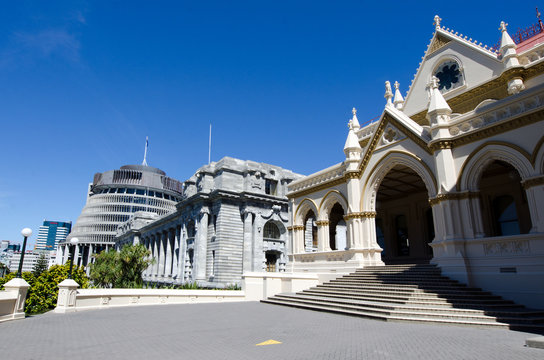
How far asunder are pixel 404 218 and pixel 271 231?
61.4ft

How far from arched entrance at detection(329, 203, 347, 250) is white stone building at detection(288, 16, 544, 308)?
475cm

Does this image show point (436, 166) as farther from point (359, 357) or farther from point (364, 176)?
point (359, 357)

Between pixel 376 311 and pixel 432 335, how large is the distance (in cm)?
346

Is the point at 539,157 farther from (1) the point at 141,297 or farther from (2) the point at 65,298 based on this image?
(2) the point at 65,298

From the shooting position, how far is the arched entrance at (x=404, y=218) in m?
21.3

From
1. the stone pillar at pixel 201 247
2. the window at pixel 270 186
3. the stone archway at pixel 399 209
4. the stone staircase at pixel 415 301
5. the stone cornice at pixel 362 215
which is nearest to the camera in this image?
the stone staircase at pixel 415 301

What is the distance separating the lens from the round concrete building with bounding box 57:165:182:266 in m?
94.1

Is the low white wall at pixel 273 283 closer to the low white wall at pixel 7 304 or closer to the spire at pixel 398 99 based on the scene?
the low white wall at pixel 7 304

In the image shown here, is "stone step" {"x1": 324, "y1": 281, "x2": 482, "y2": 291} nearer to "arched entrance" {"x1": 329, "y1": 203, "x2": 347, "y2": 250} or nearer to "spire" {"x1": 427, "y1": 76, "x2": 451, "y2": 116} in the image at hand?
"spire" {"x1": 427, "y1": 76, "x2": 451, "y2": 116}

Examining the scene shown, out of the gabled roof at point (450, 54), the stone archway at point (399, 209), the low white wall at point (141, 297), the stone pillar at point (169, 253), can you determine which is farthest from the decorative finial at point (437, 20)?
the stone pillar at point (169, 253)

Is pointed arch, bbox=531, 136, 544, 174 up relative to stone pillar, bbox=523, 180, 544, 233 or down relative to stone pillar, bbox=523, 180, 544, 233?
up

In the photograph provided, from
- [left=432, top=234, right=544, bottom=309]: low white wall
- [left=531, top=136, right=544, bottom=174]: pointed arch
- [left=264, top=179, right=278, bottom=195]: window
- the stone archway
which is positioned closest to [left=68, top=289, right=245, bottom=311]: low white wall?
the stone archway

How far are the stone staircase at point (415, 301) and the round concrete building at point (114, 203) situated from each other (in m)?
87.1

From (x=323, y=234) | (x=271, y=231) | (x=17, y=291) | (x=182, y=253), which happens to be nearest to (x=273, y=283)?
(x=323, y=234)
